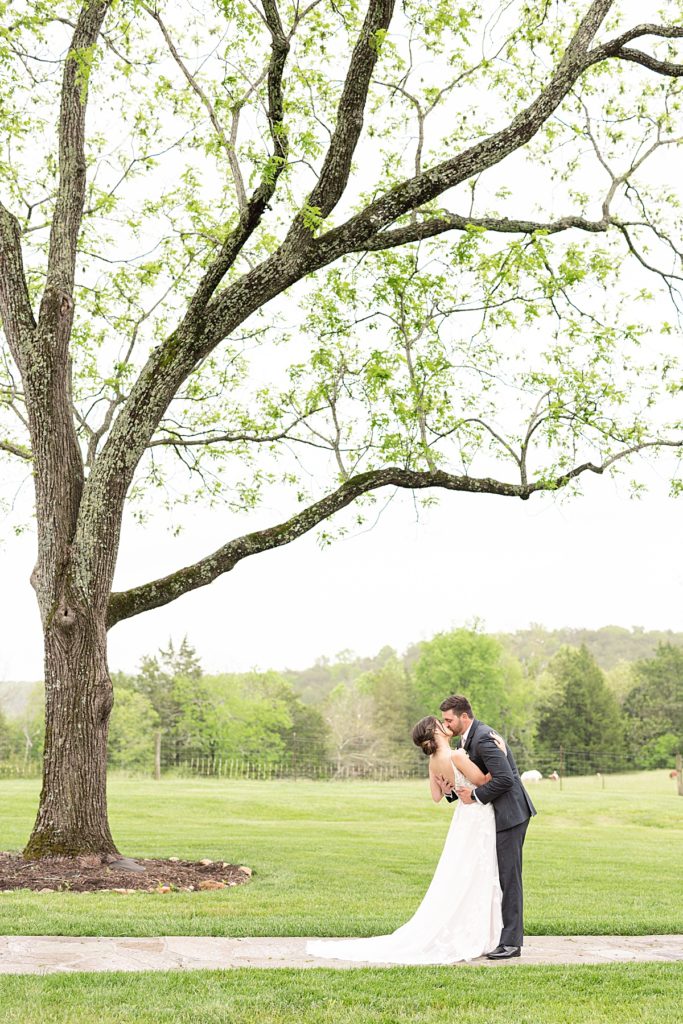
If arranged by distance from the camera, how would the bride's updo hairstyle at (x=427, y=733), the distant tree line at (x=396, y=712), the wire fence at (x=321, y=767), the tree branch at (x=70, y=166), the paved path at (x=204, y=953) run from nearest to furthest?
1. the paved path at (x=204, y=953)
2. the bride's updo hairstyle at (x=427, y=733)
3. the tree branch at (x=70, y=166)
4. the wire fence at (x=321, y=767)
5. the distant tree line at (x=396, y=712)

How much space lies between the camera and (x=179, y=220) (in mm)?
15875

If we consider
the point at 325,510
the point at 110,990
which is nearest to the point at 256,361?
the point at 325,510

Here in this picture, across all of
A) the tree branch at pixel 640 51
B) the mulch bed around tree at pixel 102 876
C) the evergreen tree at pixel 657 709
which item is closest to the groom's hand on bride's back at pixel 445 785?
the mulch bed around tree at pixel 102 876

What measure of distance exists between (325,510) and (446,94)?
244 inches

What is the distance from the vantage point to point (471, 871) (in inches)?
292

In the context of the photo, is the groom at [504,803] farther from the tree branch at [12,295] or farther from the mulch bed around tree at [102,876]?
the tree branch at [12,295]

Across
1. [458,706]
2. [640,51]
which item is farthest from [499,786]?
[640,51]

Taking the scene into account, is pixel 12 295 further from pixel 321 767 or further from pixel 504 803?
pixel 321 767

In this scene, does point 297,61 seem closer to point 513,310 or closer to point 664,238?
point 513,310

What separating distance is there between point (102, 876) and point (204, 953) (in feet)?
13.3

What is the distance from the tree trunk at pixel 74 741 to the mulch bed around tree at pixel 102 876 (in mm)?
289

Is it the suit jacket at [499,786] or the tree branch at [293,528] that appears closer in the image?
the suit jacket at [499,786]

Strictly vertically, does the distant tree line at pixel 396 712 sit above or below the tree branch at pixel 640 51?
below

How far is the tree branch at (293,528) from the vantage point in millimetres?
12836
